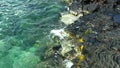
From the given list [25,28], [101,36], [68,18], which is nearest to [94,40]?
[101,36]

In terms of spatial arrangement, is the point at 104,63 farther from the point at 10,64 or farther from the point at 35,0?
the point at 35,0

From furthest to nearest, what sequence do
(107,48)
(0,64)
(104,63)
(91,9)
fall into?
1. (91,9)
2. (0,64)
3. (107,48)
4. (104,63)

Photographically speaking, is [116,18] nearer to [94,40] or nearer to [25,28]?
[94,40]

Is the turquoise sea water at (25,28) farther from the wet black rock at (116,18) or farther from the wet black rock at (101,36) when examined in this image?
the wet black rock at (116,18)

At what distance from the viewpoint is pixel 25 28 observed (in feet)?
56.2

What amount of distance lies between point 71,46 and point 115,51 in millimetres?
2756

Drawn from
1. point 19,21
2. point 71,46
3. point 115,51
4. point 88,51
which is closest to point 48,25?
point 19,21

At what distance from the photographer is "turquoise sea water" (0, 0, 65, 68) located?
554 inches

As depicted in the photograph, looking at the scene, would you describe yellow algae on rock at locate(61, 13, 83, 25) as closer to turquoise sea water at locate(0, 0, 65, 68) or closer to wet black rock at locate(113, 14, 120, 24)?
turquoise sea water at locate(0, 0, 65, 68)

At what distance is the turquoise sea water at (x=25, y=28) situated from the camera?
554 inches

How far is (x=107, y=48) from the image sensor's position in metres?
12.4

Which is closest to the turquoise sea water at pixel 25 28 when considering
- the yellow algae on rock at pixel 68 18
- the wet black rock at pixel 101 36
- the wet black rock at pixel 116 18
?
the yellow algae on rock at pixel 68 18

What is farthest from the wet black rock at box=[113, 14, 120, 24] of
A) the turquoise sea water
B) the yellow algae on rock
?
the turquoise sea water

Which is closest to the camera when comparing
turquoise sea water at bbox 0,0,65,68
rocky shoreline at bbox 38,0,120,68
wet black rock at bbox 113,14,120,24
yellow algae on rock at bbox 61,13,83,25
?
rocky shoreline at bbox 38,0,120,68
